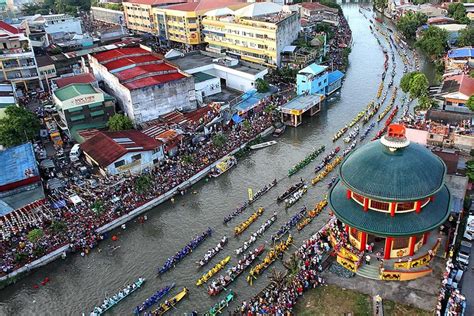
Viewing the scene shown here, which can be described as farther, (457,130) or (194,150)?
(194,150)

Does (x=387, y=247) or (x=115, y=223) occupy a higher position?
(x=387, y=247)

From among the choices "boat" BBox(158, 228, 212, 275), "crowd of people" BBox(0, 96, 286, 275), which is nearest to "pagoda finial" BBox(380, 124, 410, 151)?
"boat" BBox(158, 228, 212, 275)

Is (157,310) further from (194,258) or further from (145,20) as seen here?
(145,20)

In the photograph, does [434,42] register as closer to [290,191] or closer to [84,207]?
[290,191]

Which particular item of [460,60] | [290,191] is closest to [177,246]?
[290,191]

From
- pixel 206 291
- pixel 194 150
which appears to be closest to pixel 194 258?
pixel 206 291

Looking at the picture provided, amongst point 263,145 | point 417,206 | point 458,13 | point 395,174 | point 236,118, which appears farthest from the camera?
point 458,13

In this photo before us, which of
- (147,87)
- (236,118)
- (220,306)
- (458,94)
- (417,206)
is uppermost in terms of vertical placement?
(147,87)
